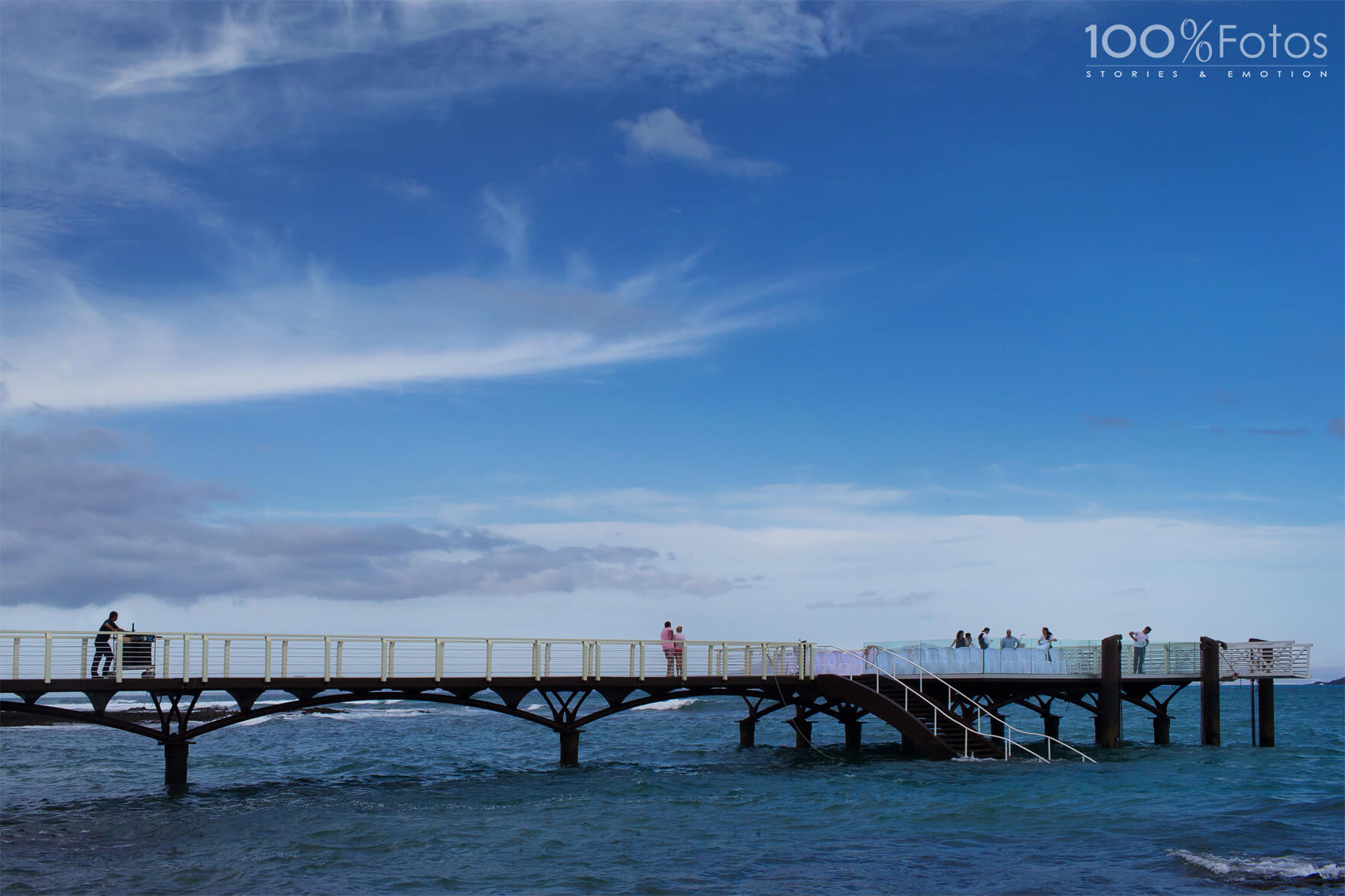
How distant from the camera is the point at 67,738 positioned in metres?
55.3

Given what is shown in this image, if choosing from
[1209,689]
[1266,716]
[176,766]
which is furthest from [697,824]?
[1266,716]

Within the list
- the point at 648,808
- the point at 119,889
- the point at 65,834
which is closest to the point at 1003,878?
the point at 648,808

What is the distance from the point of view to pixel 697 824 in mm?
22250

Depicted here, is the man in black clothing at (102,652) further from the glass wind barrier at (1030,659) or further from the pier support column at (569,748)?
the glass wind barrier at (1030,659)

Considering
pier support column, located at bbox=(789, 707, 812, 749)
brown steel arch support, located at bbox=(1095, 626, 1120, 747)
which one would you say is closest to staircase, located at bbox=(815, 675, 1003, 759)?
pier support column, located at bbox=(789, 707, 812, 749)

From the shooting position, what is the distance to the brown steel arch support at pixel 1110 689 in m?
33.8

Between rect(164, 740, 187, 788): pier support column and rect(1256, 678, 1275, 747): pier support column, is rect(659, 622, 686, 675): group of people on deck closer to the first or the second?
rect(164, 740, 187, 788): pier support column

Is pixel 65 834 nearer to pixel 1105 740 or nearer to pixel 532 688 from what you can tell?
pixel 532 688

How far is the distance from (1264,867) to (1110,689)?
16.2 metres

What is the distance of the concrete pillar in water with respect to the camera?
3381 cm

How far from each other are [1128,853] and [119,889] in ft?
53.6

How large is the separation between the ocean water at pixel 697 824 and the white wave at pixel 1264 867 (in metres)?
0.06

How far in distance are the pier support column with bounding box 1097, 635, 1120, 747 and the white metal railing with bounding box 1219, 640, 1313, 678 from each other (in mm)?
3546

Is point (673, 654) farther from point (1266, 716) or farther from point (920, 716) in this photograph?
point (1266, 716)
